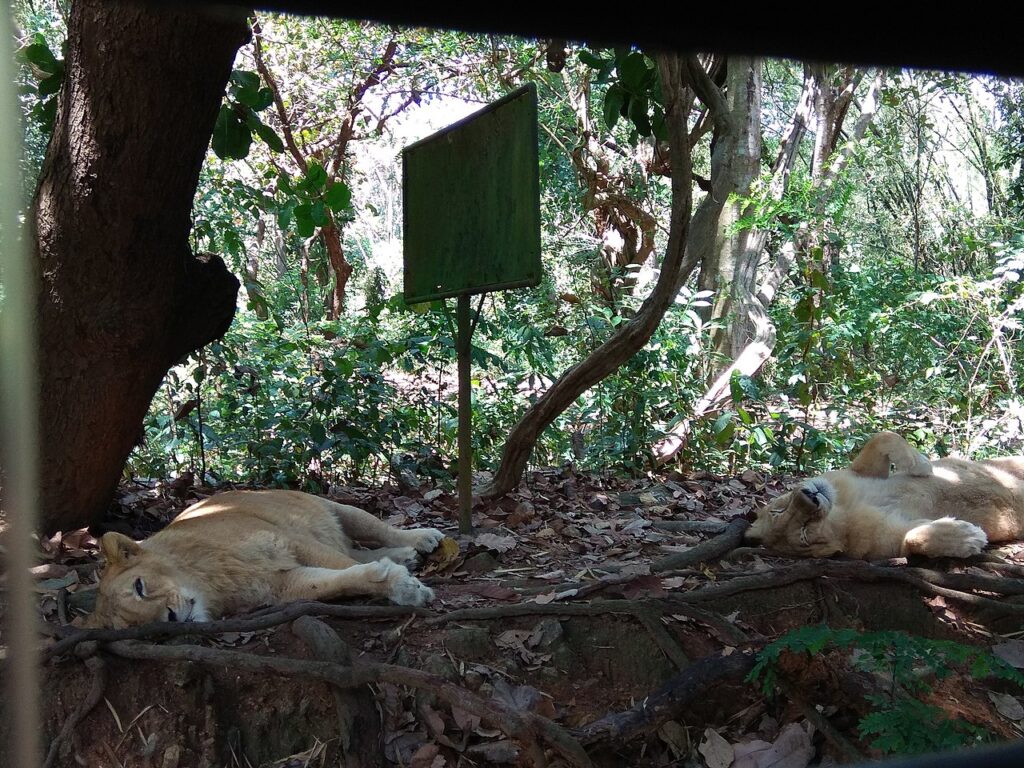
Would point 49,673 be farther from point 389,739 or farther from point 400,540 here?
point 400,540

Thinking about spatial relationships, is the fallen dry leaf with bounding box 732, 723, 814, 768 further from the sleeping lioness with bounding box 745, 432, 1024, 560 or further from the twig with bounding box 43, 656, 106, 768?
the twig with bounding box 43, 656, 106, 768

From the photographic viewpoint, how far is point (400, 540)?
5.38 m

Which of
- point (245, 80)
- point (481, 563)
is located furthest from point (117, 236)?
point (481, 563)

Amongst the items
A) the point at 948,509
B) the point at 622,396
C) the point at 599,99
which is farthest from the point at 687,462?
the point at 599,99

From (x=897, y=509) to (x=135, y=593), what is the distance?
3.96m

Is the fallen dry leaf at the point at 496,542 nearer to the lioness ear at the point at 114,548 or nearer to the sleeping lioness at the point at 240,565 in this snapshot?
the sleeping lioness at the point at 240,565

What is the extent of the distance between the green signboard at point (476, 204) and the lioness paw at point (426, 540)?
A: 142 cm

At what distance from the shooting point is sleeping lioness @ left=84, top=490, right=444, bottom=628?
4230 mm

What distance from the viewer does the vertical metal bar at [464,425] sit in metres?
5.61

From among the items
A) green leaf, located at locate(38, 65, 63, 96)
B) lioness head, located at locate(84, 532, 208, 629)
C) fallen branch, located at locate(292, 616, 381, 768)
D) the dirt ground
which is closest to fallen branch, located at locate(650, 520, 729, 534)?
the dirt ground

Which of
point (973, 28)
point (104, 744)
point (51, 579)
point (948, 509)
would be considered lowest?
point (104, 744)

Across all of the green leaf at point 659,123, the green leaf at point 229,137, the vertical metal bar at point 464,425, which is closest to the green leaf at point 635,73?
the green leaf at point 659,123

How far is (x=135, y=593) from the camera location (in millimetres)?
4195

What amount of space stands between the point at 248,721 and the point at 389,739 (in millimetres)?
607
